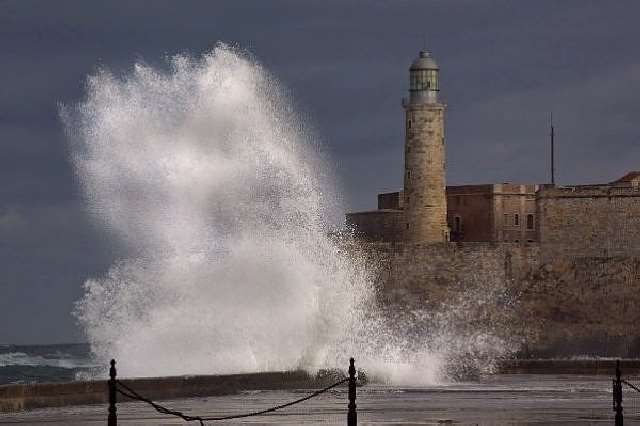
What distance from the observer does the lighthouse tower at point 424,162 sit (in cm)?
5850

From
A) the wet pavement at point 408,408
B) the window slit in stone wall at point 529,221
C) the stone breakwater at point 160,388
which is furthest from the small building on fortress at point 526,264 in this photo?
the wet pavement at point 408,408

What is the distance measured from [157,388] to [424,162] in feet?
121

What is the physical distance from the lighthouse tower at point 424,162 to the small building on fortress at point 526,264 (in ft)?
0.11

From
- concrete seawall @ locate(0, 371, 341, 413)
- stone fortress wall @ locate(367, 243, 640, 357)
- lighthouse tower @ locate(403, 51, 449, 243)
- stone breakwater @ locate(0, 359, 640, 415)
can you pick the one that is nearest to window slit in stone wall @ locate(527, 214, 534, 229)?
stone fortress wall @ locate(367, 243, 640, 357)

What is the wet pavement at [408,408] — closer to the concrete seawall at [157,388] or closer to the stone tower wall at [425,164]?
the concrete seawall at [157,388]

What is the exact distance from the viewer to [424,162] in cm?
5856

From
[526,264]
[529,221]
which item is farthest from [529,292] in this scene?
[529,221]

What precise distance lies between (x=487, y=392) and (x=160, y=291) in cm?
966

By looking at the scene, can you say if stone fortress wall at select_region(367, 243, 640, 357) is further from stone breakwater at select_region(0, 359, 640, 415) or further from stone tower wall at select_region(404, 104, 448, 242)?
stone breakwater at select_region(0, 359, 640, 415)

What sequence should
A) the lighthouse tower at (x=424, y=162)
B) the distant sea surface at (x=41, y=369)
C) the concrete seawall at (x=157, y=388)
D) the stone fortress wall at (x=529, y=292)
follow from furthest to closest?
the stone fortress wall at (x=529, y=292)
the lighthouse tower at (x=424, y=162)
the distant sea surface at (x=41, y=369)
the concrete seawall at (x=157, y=388)

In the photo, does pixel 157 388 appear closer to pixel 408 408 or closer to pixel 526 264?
pixel 408 408

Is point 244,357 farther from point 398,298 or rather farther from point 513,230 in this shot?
point 513,230

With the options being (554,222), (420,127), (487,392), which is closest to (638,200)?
(554,222)

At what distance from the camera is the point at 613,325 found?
60594 millimetres
